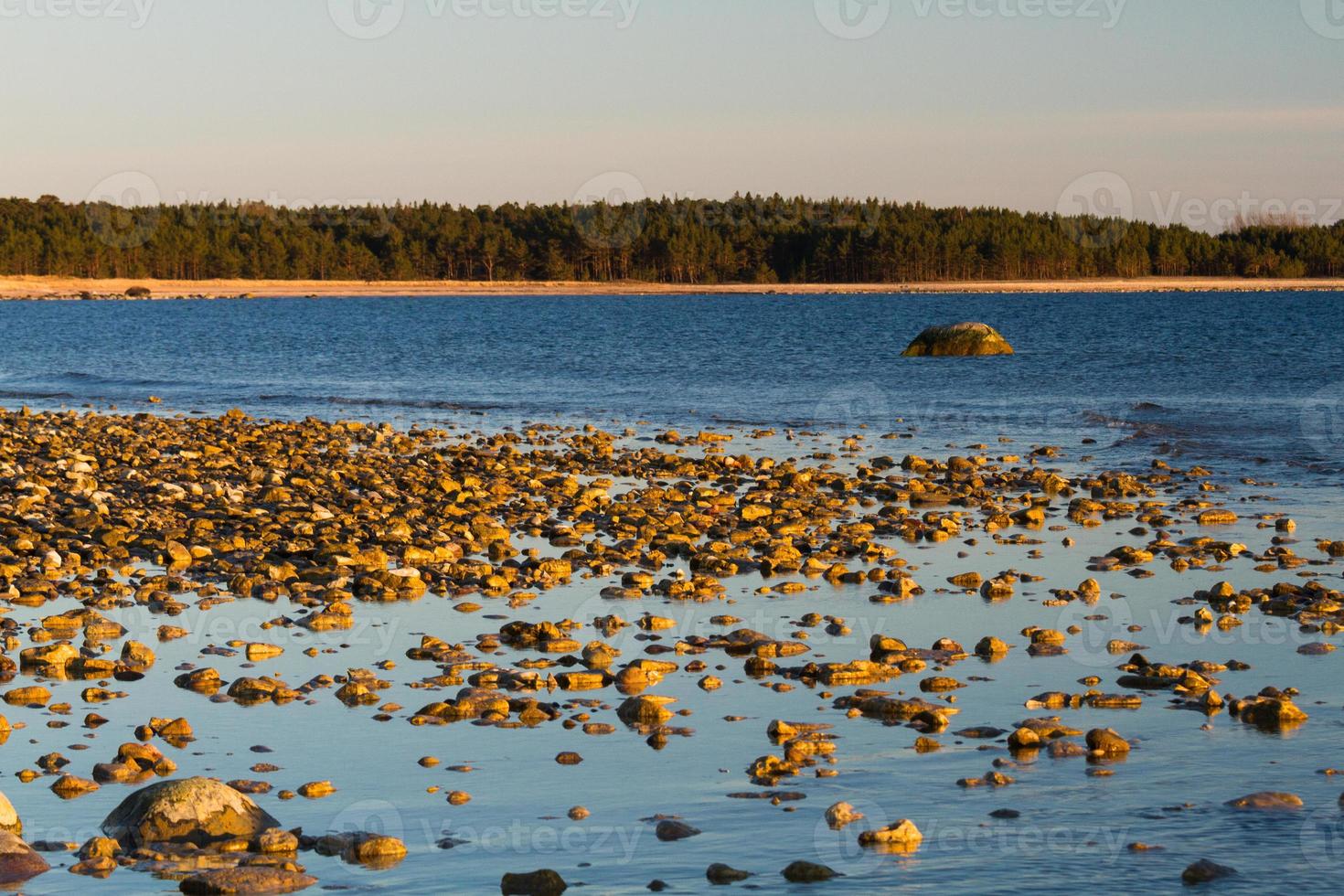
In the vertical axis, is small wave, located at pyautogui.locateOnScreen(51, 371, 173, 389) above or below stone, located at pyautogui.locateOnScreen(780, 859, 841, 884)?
above

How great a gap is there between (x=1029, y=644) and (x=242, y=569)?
28.0ft

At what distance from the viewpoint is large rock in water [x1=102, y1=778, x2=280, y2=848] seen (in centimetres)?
887

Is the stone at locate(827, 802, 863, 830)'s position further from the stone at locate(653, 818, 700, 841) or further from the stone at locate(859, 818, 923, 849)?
the stone at locate(653, 818, 700, 841)

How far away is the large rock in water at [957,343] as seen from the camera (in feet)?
236

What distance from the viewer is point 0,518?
19062mm

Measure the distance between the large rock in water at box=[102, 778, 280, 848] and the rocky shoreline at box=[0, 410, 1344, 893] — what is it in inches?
0.6

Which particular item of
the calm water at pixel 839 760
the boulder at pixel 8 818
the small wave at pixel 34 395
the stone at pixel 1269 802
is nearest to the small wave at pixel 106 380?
the small wave at pixel 34 395

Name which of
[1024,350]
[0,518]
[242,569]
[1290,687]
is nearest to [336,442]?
[0,518]

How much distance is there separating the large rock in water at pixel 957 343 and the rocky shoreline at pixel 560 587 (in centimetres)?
4365

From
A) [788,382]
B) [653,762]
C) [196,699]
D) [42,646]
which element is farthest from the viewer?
[788,382]

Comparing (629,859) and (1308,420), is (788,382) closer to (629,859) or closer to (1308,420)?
(1308,420)

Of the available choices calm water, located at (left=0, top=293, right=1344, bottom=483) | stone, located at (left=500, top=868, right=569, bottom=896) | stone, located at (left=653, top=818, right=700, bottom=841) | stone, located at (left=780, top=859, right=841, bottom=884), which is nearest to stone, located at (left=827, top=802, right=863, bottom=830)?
stone, located at (left=780, top=859, right=841, bottom=884)

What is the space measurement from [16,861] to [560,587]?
856 cm

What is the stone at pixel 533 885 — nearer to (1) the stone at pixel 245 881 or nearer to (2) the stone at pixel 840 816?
(1) the stone at pixel 245 881
